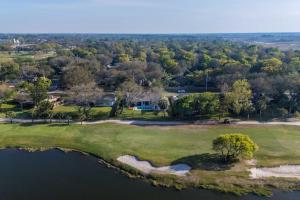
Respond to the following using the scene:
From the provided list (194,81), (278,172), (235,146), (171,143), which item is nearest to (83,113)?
(171,143)

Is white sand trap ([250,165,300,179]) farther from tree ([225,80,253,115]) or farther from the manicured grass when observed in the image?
the manicured grass

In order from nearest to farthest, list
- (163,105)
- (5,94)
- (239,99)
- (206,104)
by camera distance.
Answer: (206,104) → (239,99) → (163,105) → (5,94)

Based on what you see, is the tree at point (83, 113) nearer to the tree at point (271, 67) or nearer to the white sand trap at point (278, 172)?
the white sand trap at point (278, 172)

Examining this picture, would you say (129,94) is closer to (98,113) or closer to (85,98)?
(98,113)

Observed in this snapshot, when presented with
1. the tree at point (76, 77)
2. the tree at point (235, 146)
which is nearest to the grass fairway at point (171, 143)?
the tree at point (235, 146)

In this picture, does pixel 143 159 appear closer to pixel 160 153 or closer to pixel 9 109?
pixel 160 153

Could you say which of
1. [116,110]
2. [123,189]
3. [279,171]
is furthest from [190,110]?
[123,189]

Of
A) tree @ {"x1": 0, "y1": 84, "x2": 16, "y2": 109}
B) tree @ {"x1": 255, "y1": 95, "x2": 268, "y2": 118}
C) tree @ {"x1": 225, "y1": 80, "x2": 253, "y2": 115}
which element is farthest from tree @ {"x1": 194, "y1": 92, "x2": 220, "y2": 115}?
tree @ {"x1": 0, "y1": 84, "x2": 16, "y2": 109}
